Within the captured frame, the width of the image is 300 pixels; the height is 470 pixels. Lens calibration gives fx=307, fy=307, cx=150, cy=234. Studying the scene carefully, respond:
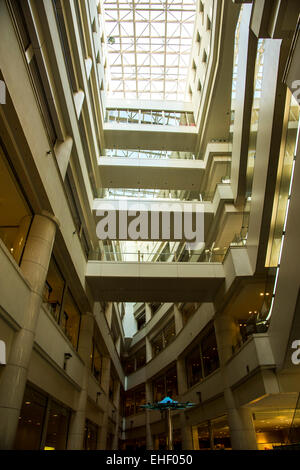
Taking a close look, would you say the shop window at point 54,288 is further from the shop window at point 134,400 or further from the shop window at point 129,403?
the shop window at point 129,403

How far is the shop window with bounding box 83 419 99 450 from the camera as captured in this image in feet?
53.2

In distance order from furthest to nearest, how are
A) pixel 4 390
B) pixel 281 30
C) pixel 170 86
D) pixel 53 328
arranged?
pixel 170 86, pixel 53 328, pixel 281 30, pixel 4 390

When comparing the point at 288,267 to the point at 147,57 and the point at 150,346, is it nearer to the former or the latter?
the point at 150,346

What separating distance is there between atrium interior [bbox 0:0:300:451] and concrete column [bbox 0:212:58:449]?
0.13ft

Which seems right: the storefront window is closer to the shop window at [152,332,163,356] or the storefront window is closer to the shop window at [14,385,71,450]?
the shop window at [14,385,71,450]

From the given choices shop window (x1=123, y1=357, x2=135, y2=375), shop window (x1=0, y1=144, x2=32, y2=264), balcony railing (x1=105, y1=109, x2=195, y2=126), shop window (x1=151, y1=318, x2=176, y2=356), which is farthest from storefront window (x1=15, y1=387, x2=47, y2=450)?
shop window (x1=123, y1=357, x2=135, y2=375)

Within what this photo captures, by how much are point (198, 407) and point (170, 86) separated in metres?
28.9

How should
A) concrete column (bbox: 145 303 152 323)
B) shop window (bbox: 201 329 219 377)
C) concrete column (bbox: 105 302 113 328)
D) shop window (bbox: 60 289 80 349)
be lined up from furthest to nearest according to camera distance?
concrete column (bbox: 145 303 152 323)
concrete column (bbox: 105 302 113 328)
shop window (bbox: 201 329 219 377)
shop window (bbox: 60 289 80 349)

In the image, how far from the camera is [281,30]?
7.74 m

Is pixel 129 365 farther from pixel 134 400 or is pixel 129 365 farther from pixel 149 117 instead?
pixel 149 117

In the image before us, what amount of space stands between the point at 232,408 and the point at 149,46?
29.6m

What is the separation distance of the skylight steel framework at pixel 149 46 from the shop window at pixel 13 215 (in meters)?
24.5

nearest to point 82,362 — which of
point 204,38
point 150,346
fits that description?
point 150,346

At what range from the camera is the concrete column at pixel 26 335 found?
6.74 m
